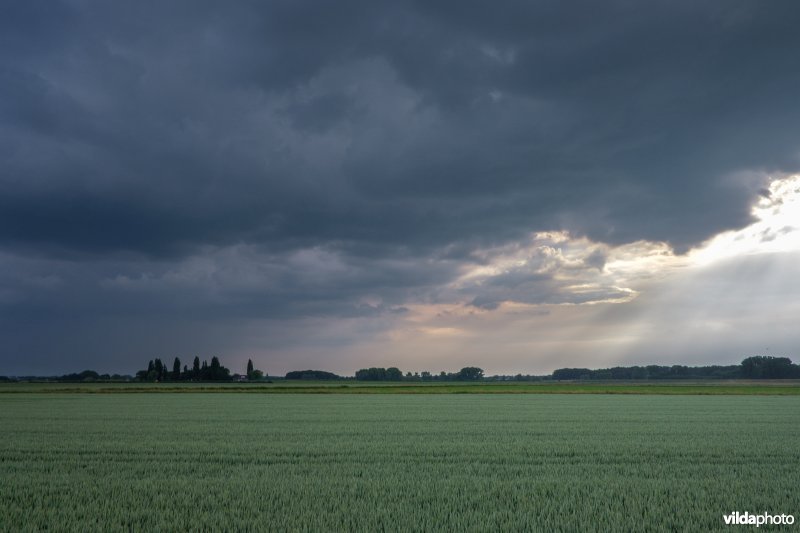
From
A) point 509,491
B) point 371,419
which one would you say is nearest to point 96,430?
point 371,419

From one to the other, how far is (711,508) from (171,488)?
35.1ft

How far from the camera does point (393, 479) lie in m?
12.1

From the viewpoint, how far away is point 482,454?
16016 mm

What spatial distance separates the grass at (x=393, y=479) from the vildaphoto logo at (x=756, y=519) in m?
0.25

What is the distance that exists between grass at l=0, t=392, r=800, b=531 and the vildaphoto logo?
0.82ft

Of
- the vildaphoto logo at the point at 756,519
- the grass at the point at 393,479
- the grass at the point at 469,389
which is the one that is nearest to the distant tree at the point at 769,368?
the grass at the point at 469,389

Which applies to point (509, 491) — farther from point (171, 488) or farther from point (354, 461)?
point (171, 488)

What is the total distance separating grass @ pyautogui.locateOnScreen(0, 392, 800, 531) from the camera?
893 cm

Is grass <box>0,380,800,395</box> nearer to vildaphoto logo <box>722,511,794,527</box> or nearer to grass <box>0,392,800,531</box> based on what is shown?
grass <box>0,392,800,531</box>

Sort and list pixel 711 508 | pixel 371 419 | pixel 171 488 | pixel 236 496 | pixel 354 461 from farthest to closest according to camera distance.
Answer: pixel 371 419
pixel 354 461
pixel 171 488
pixel 236 496
pixel 711 508

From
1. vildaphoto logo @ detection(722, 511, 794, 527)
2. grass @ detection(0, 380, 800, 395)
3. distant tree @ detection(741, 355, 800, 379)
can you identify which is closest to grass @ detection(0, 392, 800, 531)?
vildaphoto logo @ detection(722, 511, 794, 527)

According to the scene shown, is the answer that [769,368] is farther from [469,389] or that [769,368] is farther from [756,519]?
[756,519]

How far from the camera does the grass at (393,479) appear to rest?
8930 millimetres

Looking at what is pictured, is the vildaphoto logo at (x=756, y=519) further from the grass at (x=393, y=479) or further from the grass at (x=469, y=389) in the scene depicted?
the grass at (x=469, y=389)
